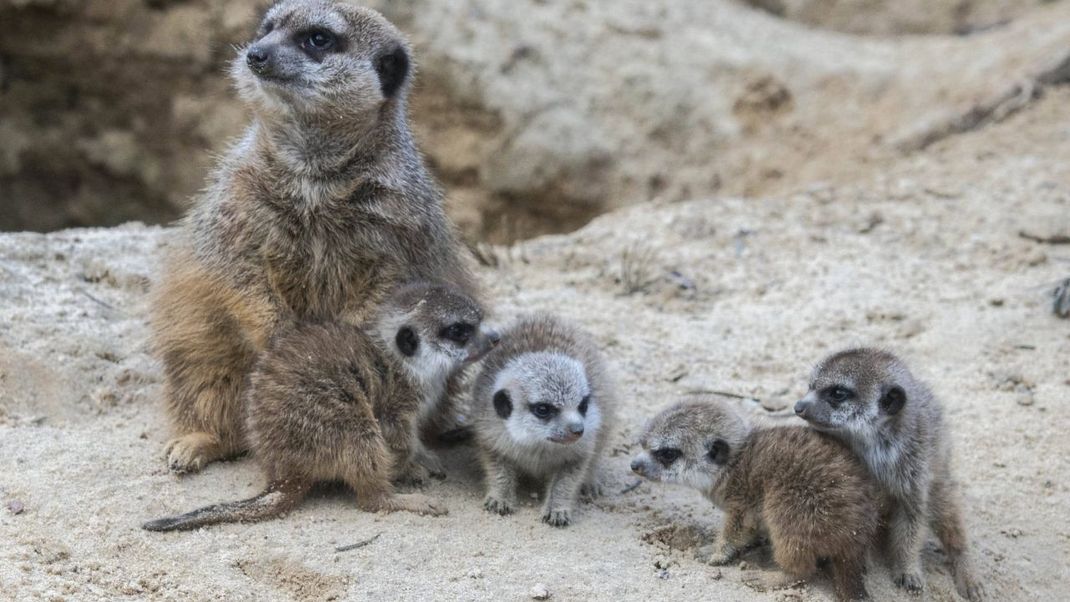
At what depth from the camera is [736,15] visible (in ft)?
27.8

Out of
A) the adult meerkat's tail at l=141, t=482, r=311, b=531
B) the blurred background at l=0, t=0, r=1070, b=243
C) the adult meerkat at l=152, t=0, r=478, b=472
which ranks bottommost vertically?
the adult meerkat's tail at l=141, t=482, r=311, b=531

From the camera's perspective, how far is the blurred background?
749 cm

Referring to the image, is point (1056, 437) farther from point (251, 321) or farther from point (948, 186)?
point (251, 321)

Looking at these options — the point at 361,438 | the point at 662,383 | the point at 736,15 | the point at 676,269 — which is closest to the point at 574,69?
the point at 736,15

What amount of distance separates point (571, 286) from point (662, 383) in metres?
1.05

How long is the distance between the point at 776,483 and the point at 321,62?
207 cm

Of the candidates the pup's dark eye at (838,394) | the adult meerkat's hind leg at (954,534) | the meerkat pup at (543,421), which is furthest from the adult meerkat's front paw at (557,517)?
the adult meerkat's hind leg at (954,534)

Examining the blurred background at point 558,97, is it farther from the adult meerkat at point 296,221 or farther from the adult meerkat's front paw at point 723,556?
the adult meerkat's front paw at point 723,556

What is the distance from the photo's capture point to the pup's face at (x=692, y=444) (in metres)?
3.64

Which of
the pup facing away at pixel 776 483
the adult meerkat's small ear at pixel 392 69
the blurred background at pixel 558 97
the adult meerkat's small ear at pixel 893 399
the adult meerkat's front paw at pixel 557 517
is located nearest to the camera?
the pup facing away at pixel 776 483

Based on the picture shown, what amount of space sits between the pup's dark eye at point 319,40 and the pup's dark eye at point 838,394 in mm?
2062

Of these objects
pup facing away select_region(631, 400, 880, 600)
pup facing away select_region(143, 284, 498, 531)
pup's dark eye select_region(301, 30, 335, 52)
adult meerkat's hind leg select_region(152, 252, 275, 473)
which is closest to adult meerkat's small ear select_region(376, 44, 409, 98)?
pup's dark eye select_region(301, 30, 335, 52)

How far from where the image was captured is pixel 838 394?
140 inches

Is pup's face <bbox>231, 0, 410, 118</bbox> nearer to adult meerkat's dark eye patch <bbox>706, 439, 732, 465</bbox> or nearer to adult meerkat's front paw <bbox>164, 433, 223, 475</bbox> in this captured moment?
adult meerkat's front paw <bbox>164, 433, 223, 475</bbox>
